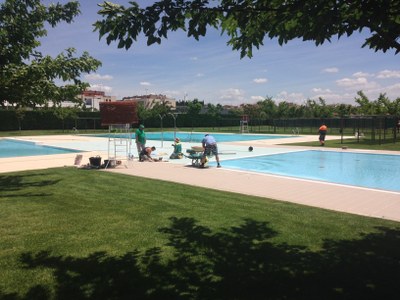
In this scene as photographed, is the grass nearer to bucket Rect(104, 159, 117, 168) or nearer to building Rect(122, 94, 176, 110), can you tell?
bucket Rect(104, 159, 117, 168)

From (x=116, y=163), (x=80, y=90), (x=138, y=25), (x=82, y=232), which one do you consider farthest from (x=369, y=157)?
(x=138, y=25)

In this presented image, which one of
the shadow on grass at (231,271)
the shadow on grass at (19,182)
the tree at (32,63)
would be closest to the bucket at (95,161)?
the shadow on grass at (19,182)

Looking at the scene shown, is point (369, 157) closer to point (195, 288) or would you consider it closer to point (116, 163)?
point (116, 163)

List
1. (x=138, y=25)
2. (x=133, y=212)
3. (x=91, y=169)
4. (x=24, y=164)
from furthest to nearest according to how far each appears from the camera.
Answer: (x=24, y=164), (x=91, y=169), (x=133, y=212), (x=138, y=25)

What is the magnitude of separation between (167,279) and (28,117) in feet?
152

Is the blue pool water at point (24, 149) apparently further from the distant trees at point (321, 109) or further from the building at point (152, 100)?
the building at point (152, 100)

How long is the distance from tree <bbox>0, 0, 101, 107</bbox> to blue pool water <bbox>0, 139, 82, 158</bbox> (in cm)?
1534

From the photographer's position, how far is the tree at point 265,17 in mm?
3365

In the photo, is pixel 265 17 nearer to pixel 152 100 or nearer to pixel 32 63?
pixel 32 63

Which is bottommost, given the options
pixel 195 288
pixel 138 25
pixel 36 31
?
pixel 195 288

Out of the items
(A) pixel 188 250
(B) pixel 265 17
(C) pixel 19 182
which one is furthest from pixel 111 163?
(B) pixel 265 17

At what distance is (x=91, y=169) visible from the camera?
46.8 ft

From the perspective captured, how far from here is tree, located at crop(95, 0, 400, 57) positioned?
11.0 feet

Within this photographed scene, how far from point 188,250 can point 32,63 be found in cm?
656
